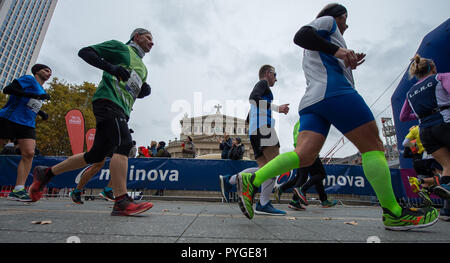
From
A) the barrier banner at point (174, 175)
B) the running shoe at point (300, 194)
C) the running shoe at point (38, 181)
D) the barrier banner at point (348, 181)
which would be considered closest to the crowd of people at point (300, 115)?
the running shoe at point (38, 181)

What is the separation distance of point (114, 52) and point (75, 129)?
9.09m

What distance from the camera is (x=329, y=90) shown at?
6.04 feet

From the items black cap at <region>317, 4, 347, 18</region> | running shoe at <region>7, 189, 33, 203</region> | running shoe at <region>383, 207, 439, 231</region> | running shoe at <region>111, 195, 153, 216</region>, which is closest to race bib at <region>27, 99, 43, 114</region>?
running shoe at <region>7, 189, 33, 203</region>

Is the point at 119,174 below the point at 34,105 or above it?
below

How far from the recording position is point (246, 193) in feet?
6.17

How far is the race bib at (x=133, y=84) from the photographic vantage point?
259 cm

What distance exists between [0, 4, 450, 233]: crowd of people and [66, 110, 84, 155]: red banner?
639 centimetres

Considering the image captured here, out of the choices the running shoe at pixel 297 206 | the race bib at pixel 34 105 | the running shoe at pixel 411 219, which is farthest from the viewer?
the running shoe at pixel 297 206

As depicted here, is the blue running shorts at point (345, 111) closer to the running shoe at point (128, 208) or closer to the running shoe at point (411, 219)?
the running shoe at point (411, 219)

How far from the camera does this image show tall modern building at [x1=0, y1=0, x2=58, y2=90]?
75250 mm

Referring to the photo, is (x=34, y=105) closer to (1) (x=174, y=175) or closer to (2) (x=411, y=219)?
(1) (x=174, y=175)

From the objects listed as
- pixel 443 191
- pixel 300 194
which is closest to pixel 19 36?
pixel 300 194

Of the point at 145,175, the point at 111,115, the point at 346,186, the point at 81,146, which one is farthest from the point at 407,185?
the point at 81,146
